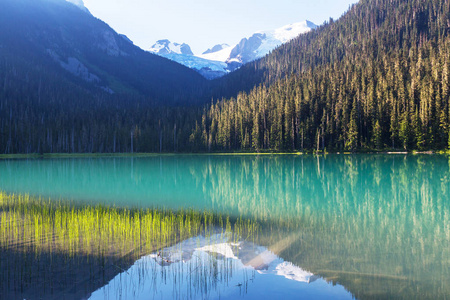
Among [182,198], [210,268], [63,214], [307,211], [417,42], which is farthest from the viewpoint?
[417,42]

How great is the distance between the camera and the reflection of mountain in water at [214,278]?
7.79 meters

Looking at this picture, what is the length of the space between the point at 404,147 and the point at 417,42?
327 feet

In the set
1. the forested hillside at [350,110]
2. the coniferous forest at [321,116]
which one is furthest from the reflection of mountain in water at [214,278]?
the coniferous forest at [321,116]

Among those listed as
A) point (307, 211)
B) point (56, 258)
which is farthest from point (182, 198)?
point (56, 258)

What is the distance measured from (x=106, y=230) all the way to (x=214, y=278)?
19.2 ft

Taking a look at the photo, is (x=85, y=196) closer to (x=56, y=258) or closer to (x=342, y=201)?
(x=56, y=258)

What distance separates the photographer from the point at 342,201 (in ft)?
65.4

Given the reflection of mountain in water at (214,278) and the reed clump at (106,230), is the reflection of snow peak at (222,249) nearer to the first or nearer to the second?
the reflection of mountain in water at (214,278)

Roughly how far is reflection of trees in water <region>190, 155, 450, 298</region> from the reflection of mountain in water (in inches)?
27.3

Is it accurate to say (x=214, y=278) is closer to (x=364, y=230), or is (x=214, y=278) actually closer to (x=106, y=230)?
(x=106, y=230)

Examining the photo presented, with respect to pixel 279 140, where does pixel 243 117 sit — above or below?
above

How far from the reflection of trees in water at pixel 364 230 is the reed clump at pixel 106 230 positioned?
245 centimetres

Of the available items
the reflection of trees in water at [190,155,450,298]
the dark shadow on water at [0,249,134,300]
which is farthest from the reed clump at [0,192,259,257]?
the reflection of trees in water at [190,155,450,298]

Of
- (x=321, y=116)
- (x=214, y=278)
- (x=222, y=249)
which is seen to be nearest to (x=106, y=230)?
(x=222, y=249)
